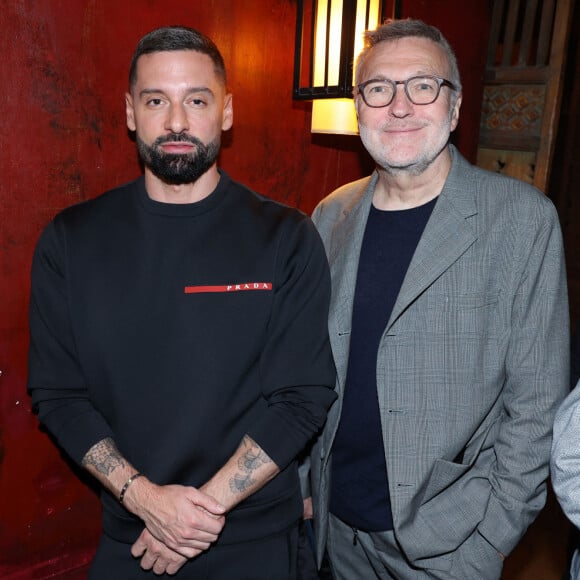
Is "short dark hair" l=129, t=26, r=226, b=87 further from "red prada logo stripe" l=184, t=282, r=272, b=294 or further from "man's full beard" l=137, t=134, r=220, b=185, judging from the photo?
"red prada logo stripe" l=184, t=282, r=272, b=294

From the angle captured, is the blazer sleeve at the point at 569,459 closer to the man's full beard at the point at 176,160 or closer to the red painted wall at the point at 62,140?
the man's full beard at the point at 176,160

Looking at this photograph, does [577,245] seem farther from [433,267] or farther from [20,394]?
[20,394]

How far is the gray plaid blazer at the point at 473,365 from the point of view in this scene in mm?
1649

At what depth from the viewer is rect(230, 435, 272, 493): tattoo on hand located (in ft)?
5.53

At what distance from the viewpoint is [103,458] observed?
5.60 ft

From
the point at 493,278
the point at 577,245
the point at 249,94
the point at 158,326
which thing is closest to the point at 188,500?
the point at 158,326

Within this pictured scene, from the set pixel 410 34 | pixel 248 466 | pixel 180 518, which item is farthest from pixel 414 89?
pixel 180 518

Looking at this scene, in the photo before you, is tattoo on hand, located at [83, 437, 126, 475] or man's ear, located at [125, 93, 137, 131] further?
man's ear, located at [125, 93, 137, 131]

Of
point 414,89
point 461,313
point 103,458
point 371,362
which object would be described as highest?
point 414,89

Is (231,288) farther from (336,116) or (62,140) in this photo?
(336,116)

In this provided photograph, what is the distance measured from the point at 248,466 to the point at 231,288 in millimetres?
478

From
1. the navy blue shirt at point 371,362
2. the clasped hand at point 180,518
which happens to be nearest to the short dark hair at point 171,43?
the navy blue shirt at point 371,362

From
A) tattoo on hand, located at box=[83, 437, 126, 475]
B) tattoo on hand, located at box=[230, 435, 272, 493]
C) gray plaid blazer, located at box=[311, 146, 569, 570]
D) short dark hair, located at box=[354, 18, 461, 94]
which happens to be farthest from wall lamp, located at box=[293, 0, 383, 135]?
tattoo on hand, located at box=[83, 437, 126, 475]

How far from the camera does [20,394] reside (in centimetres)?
196
